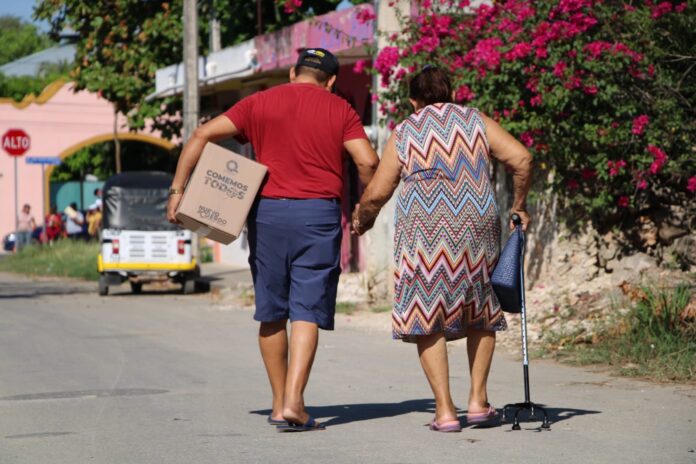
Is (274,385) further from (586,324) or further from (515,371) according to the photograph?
(586,324)

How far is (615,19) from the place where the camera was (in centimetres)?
1437

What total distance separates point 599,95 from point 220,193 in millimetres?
7463

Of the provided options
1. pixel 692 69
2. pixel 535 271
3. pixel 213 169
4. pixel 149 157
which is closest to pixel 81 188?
pixel 149 157

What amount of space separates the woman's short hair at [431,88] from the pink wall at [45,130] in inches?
1633

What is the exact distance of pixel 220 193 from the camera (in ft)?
24.5

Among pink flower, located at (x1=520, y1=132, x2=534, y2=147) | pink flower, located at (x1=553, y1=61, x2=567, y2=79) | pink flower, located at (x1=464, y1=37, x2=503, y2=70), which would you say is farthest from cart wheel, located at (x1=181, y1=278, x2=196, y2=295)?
pink flower, located at (x1=553, y1=61, x2=567, y2=79)

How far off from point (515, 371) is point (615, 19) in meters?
5.15

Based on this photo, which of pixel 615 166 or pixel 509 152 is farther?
pixel 615 166

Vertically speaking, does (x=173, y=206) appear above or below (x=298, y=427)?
above

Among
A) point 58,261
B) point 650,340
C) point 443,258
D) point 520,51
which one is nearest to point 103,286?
point 58,261

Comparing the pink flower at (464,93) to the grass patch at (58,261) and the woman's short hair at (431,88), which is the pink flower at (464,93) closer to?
the woman's short hair at (431,88)

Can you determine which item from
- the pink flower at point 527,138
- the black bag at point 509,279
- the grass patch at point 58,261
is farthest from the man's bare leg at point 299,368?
the grass patch at point 58,261

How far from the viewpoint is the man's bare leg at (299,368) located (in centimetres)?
728

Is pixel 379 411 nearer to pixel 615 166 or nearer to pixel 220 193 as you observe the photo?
pixel 220 193
